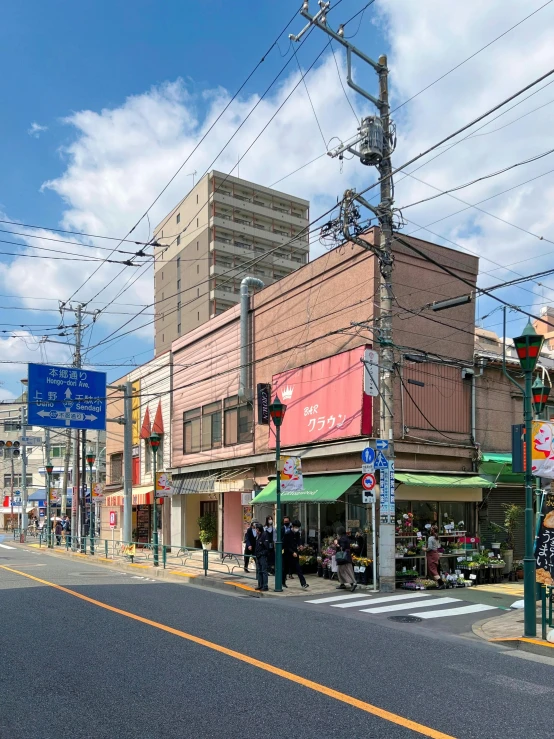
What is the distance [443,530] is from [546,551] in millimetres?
9127

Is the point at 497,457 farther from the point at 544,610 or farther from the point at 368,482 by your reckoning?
the point at 544,610

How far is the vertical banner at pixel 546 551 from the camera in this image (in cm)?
1100

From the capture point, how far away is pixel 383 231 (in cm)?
1777

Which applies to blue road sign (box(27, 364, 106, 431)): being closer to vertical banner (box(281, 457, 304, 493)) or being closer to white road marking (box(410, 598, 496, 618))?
vertical banner (box(281, 457, 304, 493))

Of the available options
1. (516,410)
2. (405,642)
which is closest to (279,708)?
(405,642)

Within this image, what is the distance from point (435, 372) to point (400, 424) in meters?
2.09

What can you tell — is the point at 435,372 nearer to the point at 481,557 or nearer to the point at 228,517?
the point at 481,557

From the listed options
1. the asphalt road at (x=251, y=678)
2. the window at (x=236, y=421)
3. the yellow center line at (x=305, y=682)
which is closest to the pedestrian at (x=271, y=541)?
the asphalt road at (x=251, y=678)

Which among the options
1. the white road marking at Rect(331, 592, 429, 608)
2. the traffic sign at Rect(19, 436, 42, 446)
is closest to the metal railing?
the white road marking at Rect(331, 592, 429, 608)

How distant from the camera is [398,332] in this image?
19562 millimetres

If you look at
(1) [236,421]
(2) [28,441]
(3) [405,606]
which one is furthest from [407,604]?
(2) [28,441]

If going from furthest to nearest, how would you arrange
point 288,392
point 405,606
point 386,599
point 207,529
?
point 207,529
point 288,392
point 386,599
point 405,606

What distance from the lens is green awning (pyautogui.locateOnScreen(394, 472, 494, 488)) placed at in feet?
60.3

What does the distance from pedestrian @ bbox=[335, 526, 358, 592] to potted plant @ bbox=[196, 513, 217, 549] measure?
1301 cm
